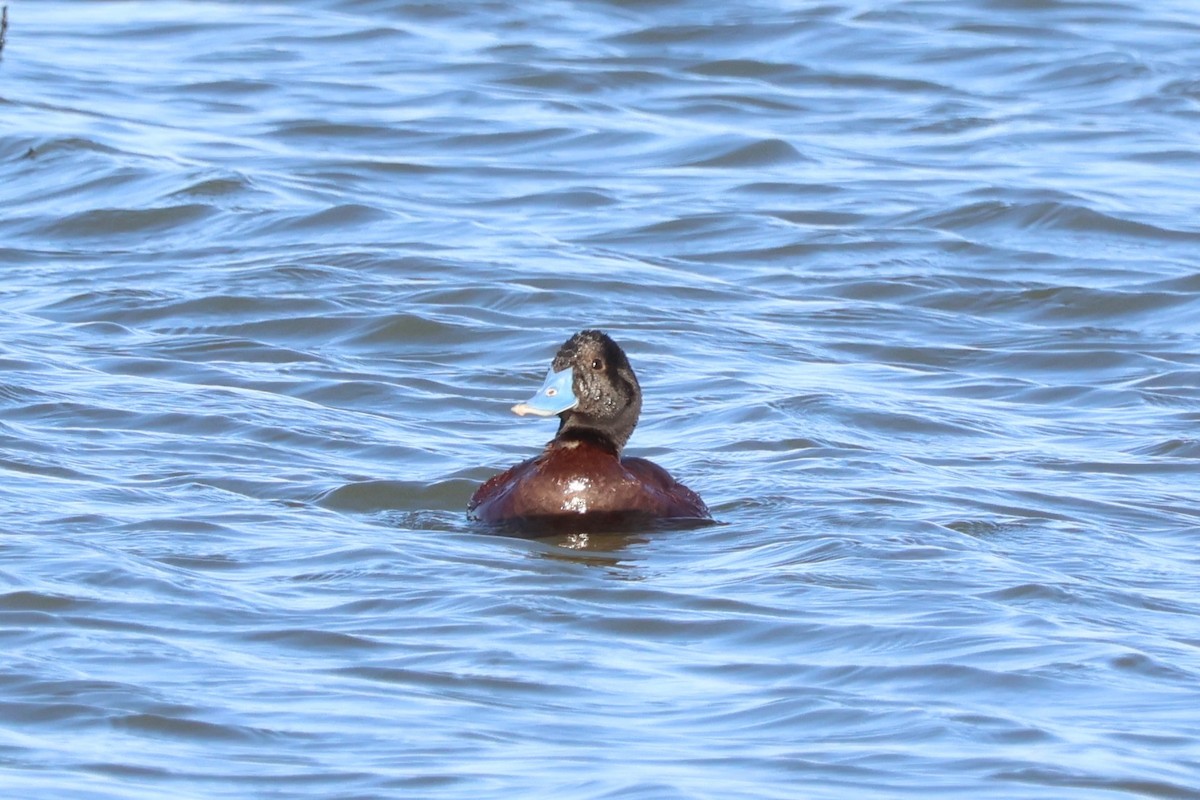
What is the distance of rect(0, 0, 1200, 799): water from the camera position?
6016mm

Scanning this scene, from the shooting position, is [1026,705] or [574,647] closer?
[1026,705]

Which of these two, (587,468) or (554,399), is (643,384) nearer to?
(554,399)

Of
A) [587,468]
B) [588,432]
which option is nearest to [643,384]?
[588,432]

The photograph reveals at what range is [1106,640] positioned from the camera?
22.5 ft

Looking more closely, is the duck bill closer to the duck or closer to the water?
the duck


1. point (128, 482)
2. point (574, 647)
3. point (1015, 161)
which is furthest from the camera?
point (1015, 161)

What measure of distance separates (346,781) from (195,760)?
0.40 meters

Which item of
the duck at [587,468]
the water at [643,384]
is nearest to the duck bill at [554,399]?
the duck at [587,468]

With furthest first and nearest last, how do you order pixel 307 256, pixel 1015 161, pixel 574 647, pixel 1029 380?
pixel 1015 161 → pixel 307 256 → pixel 1029 380 → pixel 574 647

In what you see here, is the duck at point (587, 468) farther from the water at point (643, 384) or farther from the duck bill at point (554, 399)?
the water at point (643, 384)

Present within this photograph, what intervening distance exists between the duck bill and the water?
0.48 m

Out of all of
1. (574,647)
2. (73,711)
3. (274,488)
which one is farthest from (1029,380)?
(73,711)

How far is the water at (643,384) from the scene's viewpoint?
6.02m

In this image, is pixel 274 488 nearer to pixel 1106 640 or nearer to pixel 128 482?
pixel 128 482
